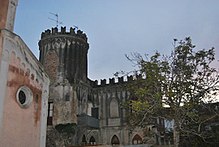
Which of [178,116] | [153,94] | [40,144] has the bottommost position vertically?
[40,144]

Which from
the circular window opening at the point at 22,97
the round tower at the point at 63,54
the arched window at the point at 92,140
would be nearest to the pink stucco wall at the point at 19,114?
the circular window opening at the point at 22,97

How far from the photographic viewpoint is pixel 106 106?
28812 millimetres

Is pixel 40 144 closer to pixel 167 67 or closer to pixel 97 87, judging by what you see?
pixel 167 67

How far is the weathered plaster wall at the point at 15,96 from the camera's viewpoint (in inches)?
496

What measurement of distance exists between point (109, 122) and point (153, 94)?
518 inches

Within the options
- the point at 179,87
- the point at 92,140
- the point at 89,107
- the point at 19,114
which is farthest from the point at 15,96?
the point at 89,107

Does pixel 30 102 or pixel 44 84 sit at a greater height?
pixel 44 84

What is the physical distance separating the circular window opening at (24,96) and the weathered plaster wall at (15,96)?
0.60 ft

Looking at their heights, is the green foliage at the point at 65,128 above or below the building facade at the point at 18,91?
below

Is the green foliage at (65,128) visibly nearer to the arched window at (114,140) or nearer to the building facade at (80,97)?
the building facade at (80,97)

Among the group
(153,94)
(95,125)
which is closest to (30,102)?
(153,94)

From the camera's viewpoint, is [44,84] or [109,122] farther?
[109,122]

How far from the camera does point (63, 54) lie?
2745 cm

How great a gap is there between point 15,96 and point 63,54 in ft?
48.0
